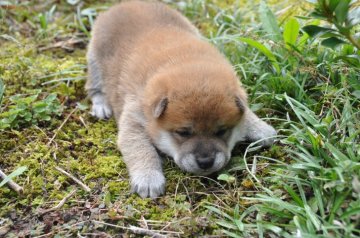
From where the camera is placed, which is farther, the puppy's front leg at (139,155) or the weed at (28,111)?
the weed at (28,111)

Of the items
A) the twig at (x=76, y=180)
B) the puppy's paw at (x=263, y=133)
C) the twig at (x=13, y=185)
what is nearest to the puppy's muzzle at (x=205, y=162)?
the puppy's paw at (x=263, y=133)

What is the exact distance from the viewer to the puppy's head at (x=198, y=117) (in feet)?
12.2

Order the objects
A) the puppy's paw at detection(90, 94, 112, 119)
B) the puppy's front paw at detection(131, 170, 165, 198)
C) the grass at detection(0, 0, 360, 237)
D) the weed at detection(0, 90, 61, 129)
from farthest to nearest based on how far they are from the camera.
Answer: the puppy's paw at detection(90, 94, 112, 119) → the weed at detection(0, 90, 61, 129) → the puppy's front paw at detection(131, 170, 165, 198) → the grass at detection(0, 0, 360, 237)

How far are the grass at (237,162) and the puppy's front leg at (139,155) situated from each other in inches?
3.5

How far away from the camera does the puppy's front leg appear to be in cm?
384

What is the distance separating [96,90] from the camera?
5.30m

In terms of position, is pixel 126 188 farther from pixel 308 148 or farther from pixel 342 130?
pixel 342 130

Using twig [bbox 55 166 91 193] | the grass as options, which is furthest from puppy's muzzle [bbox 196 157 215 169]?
twig [bbox 55 166 91 193]

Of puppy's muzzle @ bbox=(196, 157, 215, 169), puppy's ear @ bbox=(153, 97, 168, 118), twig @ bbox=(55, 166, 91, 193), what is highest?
puppy's ear @ bbox=(153, 97, 168, 118)

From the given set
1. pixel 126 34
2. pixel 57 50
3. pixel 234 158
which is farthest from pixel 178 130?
pixel 57 50

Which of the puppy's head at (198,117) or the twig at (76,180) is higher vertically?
the puppy's head at (198,117)

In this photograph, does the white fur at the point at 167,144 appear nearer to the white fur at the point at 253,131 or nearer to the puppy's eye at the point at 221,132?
the puppy's eye at the point at 221,132

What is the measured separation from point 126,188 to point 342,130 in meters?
1.63

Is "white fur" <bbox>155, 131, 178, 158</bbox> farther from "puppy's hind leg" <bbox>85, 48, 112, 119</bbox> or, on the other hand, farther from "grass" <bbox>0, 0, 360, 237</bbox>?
"puppy's hind leg" <bbox>85, 48, 112, 119</bbox>
